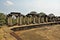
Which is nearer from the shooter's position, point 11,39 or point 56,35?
point 11,39

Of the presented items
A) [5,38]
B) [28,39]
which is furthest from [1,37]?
[28,39]

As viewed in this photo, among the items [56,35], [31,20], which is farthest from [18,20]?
[56,35]

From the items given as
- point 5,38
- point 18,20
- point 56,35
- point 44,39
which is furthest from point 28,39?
point 18,20

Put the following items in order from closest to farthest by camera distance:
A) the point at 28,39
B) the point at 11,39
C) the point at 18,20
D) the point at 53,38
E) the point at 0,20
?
the point at 11,39
the point at 28,39
the point at 53,38
the point at 18,20
the point at 0,20

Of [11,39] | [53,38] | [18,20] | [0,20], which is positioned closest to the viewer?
[11,39]

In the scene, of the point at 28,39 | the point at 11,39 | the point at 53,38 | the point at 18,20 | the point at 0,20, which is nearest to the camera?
the point at 11,39

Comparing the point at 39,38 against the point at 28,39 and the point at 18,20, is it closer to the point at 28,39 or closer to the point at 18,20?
the point at 28,39

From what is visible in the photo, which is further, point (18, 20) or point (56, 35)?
point (18, 20)

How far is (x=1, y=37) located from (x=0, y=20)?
1446 centimetres

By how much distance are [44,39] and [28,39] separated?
613 mm

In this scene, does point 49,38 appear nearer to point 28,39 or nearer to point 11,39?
point 28,39

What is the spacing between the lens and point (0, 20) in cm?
1822

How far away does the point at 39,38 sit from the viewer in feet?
15.9

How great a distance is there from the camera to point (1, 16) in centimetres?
1919
